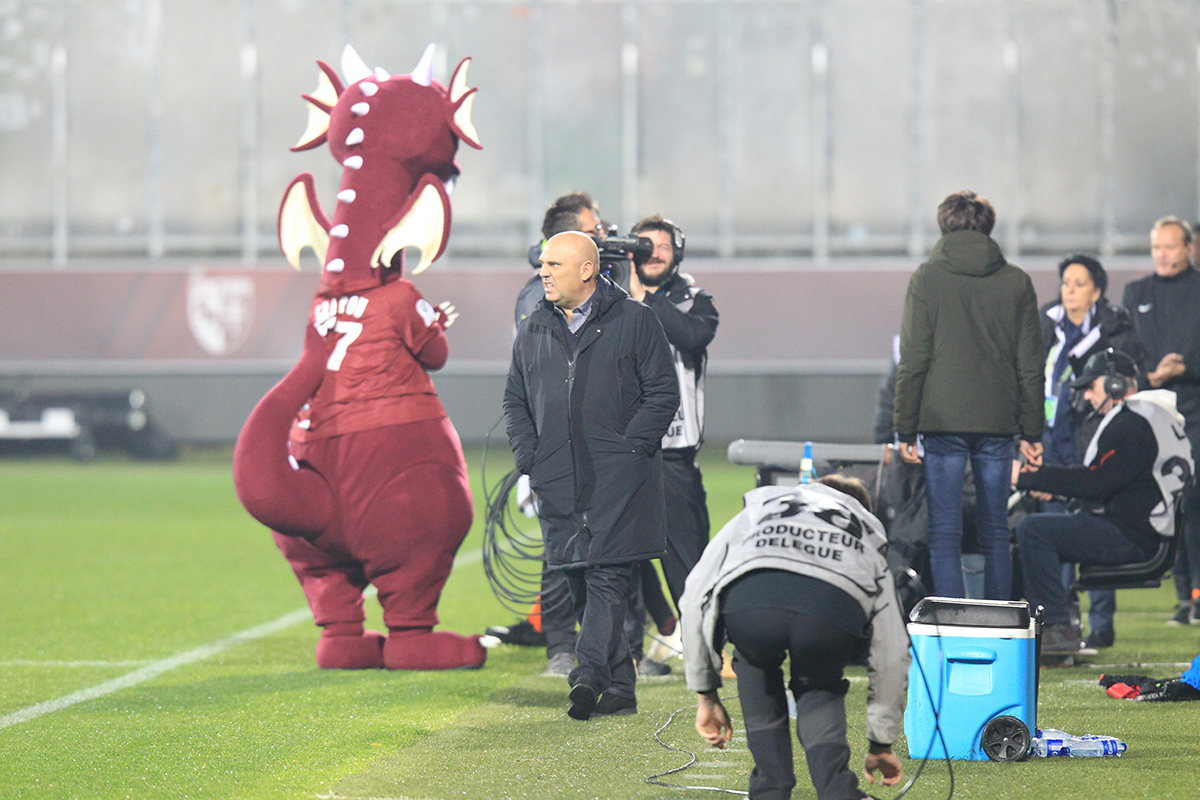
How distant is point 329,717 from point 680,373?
2.19 metres

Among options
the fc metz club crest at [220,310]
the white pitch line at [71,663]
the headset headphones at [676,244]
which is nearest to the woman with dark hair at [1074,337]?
the headset headphones at [676,244]

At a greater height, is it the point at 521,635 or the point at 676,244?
the point at 676,244

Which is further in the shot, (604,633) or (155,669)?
(155,669)

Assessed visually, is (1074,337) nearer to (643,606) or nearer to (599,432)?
(643,606)

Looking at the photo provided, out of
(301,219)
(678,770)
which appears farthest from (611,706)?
(301,219)

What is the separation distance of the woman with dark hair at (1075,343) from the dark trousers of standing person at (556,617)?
8.34ft

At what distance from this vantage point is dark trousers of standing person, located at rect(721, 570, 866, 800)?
373 centimetres

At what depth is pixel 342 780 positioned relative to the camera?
451 cm

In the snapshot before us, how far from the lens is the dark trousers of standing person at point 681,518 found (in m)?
6.45

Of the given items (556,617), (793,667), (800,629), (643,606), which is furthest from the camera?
(643,606)

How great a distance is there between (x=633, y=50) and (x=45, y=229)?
9.47 meters

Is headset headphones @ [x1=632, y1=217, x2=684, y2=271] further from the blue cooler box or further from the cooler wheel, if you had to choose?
the cooler wheel

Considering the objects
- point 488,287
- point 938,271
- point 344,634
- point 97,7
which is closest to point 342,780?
point 344,634

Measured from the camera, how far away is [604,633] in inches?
214
